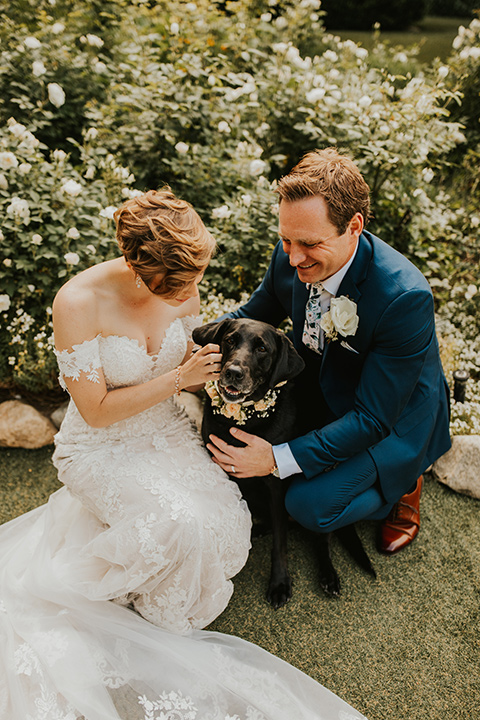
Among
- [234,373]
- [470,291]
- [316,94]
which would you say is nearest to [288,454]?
[234,373]

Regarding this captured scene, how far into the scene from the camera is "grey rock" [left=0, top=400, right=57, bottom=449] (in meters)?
3.73

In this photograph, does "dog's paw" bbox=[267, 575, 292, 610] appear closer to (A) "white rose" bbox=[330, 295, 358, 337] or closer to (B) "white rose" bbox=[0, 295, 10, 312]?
(A) "white rose" bbox=[330, 295, 358, 337]

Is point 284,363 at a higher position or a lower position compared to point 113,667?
higher

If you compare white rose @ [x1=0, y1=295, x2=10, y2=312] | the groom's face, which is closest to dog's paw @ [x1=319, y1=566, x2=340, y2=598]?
the groom's face

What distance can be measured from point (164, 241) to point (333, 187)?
77cm

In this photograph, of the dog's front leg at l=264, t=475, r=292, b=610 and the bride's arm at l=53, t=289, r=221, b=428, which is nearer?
the bride's arm at l=53, t=289, r=221, b=428

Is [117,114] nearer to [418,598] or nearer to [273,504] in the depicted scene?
[273,504]

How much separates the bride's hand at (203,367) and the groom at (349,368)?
0.37 meters

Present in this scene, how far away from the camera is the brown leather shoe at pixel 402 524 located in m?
3.05

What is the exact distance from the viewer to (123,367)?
261 cm

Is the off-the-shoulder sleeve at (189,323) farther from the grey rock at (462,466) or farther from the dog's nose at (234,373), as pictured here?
the grey rock at (462,466)

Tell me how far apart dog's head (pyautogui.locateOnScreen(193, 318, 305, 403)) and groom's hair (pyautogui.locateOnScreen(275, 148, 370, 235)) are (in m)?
0.59

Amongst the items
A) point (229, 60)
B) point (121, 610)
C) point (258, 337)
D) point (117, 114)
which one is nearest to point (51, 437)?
point (121, 610)

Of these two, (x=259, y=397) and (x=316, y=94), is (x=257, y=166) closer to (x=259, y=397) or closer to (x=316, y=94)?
(x=316, y=94)
